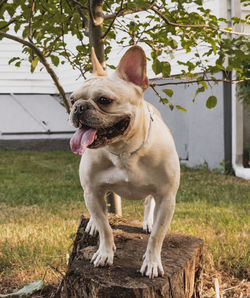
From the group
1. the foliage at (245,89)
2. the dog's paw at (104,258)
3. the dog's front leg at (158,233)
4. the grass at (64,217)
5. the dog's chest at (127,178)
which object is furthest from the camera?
the foliage at (245,89)

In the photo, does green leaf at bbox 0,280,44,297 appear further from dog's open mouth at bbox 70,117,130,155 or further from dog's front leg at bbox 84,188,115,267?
dog's open mouth at bbox 70,117,130,155

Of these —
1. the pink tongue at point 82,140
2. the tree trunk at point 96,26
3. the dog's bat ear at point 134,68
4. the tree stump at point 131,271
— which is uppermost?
the tree trunk at point 96,26

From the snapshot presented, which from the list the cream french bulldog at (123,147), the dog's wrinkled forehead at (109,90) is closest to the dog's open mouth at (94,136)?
the cream french bulldog at (123,147)

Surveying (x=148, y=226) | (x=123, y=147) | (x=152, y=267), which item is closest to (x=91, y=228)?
(x=148, y=226)

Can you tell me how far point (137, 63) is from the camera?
1.76 meters

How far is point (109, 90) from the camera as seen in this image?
164 cm

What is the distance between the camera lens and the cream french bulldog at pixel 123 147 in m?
1.63

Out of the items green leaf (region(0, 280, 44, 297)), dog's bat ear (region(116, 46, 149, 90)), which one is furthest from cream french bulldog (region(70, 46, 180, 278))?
green leaf (region(0, 280, 44, 297))

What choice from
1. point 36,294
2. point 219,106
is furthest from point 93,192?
point 219,106

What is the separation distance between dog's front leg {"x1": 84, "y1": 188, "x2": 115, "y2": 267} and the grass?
2.87ft

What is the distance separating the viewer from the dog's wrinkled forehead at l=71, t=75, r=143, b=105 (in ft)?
5.35

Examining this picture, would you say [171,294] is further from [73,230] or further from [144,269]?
[73,230]

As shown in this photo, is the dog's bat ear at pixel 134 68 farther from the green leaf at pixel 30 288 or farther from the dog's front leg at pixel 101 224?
the green leaf at pixel 30 288

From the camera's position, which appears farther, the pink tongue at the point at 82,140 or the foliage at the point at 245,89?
the foliage at the point at 245,89
